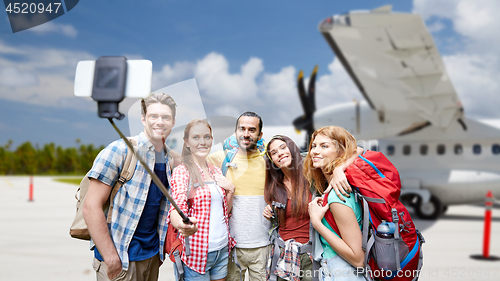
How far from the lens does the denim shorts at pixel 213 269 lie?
1.90m

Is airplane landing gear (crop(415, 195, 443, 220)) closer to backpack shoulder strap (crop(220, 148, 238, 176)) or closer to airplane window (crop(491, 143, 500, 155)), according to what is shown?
airplane window (crop(491, 143, 500, 155))

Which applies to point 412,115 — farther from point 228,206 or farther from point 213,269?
point 213,269

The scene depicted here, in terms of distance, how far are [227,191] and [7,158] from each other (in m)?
46.0

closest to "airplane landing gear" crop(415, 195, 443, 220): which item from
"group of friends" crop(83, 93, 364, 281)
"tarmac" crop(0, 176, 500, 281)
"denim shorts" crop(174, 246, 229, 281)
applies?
"tarmac" crop(0, 176, 500, 281)

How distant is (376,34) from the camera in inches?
278

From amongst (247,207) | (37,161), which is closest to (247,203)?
(247,207)

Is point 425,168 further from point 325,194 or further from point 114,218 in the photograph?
point 114,218

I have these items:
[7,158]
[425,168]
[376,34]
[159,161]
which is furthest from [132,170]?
[7,158]

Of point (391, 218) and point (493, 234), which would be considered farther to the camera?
point (493, 234)

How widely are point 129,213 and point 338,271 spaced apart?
1247 mm

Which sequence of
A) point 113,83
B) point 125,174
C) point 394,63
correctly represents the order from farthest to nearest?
point 394,63, point 125,174, point 113,83

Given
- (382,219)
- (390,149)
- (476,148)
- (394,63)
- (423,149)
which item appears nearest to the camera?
(382,219)

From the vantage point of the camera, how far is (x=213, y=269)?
6.50 feet

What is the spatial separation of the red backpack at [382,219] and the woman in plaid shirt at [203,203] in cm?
70
